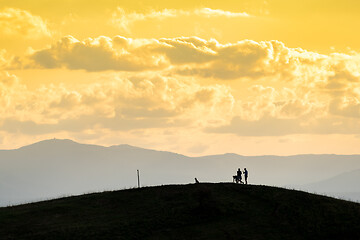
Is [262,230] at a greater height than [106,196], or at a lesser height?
lesser

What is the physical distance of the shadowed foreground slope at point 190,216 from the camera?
189 ft

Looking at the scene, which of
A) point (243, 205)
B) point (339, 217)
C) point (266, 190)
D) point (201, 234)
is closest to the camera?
point (201, 234)

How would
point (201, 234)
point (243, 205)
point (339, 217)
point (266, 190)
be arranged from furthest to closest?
Answer: point (266, 190) < point (243, 205) < point (339, 217) < point (201, 234)

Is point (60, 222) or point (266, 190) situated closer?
point (60, 222)

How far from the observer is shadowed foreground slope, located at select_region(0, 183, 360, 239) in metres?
57.7

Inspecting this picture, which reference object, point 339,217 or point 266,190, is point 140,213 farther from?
point 339,217

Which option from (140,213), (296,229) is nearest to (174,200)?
(140,213)

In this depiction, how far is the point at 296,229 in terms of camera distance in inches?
2319

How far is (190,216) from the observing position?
208ft

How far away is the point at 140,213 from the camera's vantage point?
65062 mm

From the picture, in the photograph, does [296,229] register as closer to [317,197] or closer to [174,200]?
[317,197]

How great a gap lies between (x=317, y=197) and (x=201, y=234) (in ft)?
62.1

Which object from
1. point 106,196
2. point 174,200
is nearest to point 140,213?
point 174,200

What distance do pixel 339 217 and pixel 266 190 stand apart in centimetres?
1338
